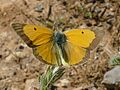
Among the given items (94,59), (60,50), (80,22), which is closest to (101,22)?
(80,22)

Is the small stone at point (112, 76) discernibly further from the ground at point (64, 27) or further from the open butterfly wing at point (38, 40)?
the open butterfly wing at point (38, 40)

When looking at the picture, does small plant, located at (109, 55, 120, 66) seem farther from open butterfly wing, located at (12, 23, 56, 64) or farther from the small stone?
open butterfly wing, located at (12, 23, 56, 64)

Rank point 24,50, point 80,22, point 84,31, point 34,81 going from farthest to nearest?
1. point 80,22
2. point 24,50
3. point 34,81
4. point 84,31

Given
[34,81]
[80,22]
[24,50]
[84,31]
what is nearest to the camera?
[84,31]

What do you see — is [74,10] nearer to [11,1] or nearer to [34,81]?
[11,1]

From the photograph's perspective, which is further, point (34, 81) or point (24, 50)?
point (24, 50)

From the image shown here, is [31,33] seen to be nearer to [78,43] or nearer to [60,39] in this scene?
[60,39]

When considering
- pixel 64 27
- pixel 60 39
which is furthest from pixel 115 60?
pixel 64 27

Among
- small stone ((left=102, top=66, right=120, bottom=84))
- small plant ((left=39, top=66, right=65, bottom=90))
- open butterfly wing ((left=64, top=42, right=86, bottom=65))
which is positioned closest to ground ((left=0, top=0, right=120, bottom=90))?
small stone ((left=102, top=66, right=120, bottom=84))
